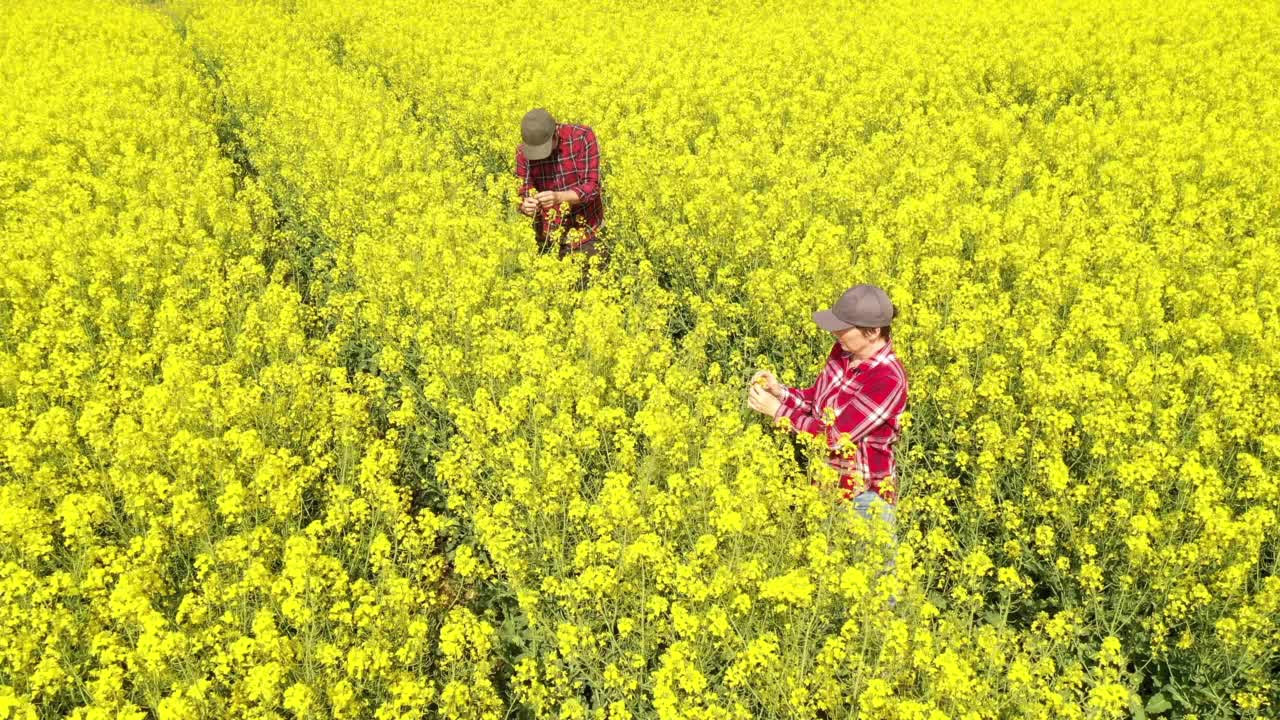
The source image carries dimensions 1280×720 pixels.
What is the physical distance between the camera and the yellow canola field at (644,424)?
3.54 m

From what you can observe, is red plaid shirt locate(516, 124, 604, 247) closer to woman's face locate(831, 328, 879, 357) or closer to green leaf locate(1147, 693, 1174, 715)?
woman's face locate(831, 328, 879, 357)

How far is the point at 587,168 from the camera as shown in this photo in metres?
7.37

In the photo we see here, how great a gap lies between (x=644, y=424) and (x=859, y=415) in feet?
4.05

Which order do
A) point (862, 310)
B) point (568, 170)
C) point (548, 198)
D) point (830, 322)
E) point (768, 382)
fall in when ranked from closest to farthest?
point (862, 310) < point (830, 322) < point (768, 382) < point (548, 198) < point (568, 170)

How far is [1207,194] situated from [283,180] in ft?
36.2

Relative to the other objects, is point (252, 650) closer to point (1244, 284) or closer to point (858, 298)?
point (858, 298)

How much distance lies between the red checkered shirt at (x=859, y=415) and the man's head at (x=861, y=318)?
10 cm

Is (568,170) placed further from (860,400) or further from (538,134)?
(860,400)

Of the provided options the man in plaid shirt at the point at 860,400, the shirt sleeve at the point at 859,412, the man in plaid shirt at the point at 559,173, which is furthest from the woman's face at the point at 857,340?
the man in plaid shirt at the point at 559,173

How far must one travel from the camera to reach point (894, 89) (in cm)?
1190

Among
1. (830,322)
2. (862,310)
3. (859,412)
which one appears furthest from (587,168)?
(859,412)

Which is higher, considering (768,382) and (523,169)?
(523,169)

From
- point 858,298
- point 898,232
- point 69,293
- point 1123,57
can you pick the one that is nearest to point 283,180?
point 69,293

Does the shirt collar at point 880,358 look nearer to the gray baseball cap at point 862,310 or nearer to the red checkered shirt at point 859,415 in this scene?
the red checkered shirt at point 859,415
